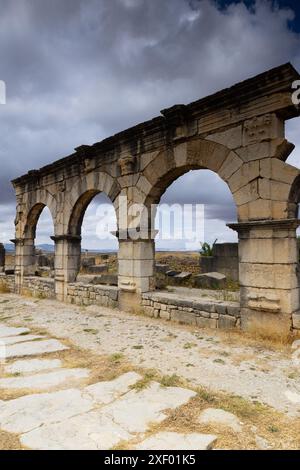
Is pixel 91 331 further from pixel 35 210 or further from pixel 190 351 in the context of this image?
pixel 35 210

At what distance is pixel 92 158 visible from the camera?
8.26m

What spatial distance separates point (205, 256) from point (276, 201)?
6305 millimetres

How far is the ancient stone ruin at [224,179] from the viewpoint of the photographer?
→ 4.91m

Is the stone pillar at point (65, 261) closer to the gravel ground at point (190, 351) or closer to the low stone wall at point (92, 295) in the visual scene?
the low stone wall at point (92, 295)

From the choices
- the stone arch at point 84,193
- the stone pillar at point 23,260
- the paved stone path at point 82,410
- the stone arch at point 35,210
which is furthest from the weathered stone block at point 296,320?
the stone pillar at point 23,260

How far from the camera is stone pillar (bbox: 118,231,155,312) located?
277 inches

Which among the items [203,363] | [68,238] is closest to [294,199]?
[203,363]

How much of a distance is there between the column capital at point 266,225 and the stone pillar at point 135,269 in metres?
2.28

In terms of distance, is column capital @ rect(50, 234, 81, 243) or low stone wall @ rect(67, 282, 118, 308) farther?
column capital @ rect(50, 234, 81, 243)

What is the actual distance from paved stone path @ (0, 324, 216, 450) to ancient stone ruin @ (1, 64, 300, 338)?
2561mm

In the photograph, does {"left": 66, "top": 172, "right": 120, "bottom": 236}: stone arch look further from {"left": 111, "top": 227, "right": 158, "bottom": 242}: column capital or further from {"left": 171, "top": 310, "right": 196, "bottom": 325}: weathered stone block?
{"left": 171, "top": 310, "right": 196, "bottom": 325}: weathered stone block

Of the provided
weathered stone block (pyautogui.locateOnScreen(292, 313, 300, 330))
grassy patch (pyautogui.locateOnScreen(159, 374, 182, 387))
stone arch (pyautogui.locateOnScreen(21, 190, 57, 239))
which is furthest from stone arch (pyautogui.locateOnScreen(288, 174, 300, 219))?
stone arch (pyautogui.locateOnScreen(21, 190, 57, 239))

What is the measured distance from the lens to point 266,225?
5.01 metres
